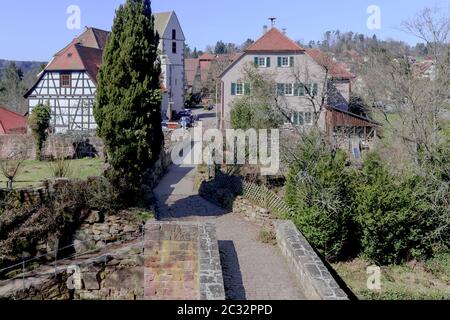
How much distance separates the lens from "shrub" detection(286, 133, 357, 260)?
15.7m

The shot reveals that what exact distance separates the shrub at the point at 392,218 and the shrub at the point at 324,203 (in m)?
0.48

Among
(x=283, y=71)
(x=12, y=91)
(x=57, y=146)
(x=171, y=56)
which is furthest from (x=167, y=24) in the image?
(x=57, y=146)

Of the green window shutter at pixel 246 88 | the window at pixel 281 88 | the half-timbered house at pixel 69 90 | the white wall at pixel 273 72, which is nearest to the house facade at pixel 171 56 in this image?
the white wall at pixel 273 72

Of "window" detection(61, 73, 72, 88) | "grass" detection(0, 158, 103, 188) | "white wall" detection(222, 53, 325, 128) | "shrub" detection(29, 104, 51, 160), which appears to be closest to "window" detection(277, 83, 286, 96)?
"white wall" detection(222, 53, 325, 128)

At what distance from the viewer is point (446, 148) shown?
18.1 metres

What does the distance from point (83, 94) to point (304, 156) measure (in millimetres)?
22994

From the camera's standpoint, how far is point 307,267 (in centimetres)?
1149

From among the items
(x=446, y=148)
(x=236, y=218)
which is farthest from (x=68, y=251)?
(x=446, y=148)

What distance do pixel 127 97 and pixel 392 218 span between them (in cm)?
963

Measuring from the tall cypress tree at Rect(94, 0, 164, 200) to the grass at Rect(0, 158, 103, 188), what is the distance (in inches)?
64.0

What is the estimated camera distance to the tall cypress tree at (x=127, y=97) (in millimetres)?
17953

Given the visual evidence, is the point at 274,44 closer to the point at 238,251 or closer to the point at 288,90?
the point at 288,90

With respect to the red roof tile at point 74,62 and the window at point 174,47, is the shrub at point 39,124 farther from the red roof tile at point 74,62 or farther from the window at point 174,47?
the window at point 174,47

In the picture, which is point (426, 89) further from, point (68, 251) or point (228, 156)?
point (68, 251)
